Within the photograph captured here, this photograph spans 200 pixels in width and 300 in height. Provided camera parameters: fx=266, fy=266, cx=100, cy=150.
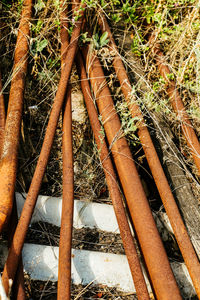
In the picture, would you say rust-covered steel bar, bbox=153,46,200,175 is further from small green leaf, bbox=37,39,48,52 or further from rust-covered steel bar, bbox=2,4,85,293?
small green leaf, bbox=37,39,48,52

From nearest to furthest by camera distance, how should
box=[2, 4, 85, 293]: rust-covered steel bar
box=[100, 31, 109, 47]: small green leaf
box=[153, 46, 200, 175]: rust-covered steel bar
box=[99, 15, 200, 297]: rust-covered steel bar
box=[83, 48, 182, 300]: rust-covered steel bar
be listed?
1. box=[2, 4, 85, 293]: rust-covered steel bar
2. box=[83, 48, 182, 300]: rust-covered steel bar
3. box=[99, 15, 200, 297]: rust-covered steel bar
4. box=[153, 46, 200, 175]: rust-covered steel bar
5. box=[100, 31, 109, 47]: small green leaf

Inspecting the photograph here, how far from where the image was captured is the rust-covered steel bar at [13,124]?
1.42 metres

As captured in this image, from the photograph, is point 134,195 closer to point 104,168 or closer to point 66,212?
point 104,168

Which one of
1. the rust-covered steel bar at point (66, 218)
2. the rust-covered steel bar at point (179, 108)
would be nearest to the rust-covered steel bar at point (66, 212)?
the rust-covered steel bar at point (66, 218)

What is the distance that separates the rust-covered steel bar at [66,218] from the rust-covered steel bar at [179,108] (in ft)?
3.12

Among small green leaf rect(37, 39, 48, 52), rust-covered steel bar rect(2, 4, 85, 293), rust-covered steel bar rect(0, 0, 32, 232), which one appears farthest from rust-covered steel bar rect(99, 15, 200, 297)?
rust-covered steel bar rect(0, 0, 32, 232)

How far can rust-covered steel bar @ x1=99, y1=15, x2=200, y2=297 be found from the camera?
1.58 metres

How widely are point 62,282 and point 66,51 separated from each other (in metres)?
1.58

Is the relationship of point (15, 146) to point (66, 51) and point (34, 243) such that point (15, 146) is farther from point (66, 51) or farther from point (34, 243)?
point (66, 51)

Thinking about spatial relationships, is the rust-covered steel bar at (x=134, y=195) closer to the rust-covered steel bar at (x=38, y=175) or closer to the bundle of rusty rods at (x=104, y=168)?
the bundle of rusty rods at (x=104, y=168)

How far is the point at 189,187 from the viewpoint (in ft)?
6.78

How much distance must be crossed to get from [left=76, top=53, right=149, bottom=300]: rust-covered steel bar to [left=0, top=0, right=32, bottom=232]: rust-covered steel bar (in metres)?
0.46

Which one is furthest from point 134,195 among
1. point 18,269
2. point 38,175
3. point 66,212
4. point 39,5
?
point 39,5

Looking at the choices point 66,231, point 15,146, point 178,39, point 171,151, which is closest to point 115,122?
point 171,151
